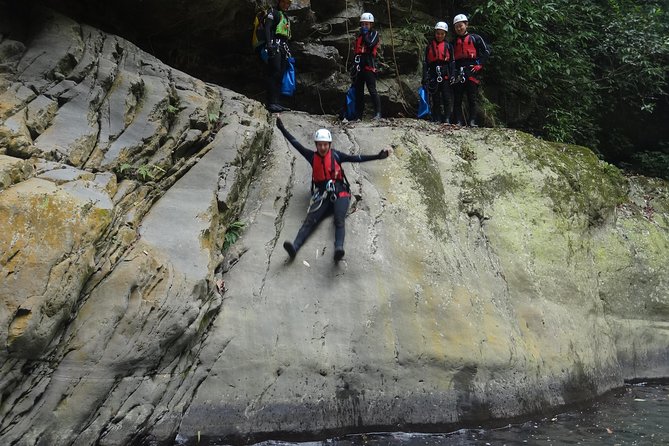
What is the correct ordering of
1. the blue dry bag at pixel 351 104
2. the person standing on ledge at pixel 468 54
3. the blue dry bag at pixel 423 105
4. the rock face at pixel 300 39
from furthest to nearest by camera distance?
the blue dry bag at pixel 423 105
the blue dry bag at pixel 351 104
the person standing on ledge at pixel 468 54
the rock face at pixel 300 39

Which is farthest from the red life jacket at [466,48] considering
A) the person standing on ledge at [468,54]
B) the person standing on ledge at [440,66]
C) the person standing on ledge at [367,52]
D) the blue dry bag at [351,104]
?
the blue dry bag at [351,104]

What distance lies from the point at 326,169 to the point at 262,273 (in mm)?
1756

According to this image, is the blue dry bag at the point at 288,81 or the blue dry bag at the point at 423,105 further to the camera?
the blue dry bag at the point at 423,105

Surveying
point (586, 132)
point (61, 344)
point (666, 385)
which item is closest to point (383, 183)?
point (61, 344)

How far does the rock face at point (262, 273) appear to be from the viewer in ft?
17.6

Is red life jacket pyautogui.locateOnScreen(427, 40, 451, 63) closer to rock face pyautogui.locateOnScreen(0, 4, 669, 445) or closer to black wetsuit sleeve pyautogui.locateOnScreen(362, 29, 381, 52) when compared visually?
black wetsuit sleeve pyautogui.locateOnScreen(362, 29, 381, 52)

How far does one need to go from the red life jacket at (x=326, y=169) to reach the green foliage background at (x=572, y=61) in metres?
6.93

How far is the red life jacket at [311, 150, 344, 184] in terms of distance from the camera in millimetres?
7824

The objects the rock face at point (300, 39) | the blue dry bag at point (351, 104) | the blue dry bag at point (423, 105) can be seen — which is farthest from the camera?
the blue dry bag at point (423, 105)

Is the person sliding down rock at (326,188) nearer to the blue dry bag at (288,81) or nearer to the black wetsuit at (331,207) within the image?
the black wetsuit at (331,207)

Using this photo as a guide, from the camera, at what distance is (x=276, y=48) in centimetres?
998

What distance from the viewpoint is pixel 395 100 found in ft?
41.4

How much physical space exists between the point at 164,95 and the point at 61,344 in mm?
3812

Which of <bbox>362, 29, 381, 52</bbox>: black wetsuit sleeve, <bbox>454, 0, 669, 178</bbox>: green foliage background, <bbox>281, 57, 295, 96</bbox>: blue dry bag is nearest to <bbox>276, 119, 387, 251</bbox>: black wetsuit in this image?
<bbox>281, 57, 295, 96</bbox>: blue dry bag
